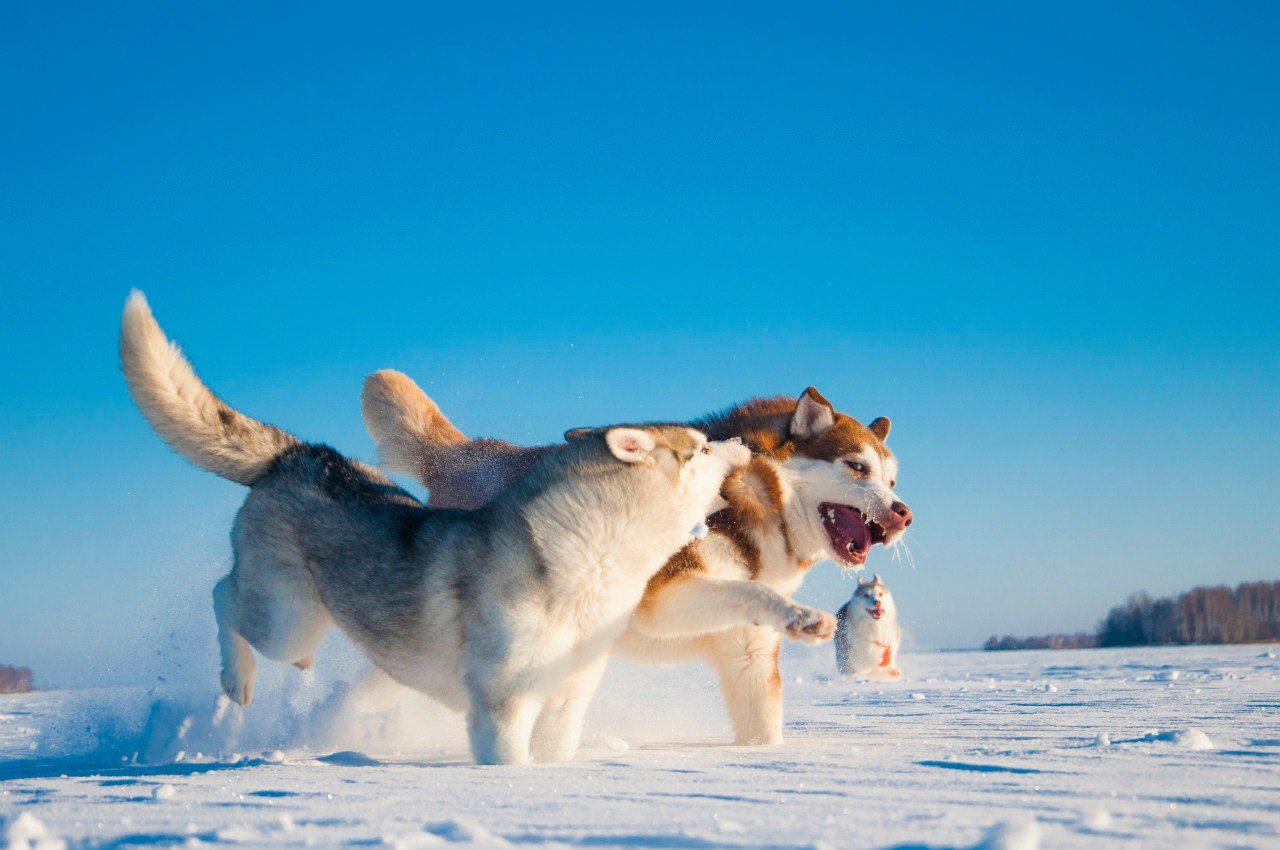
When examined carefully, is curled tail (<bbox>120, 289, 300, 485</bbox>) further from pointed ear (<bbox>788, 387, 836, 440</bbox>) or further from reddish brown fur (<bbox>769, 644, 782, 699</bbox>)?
reddish brown fur (<bbox>769, 644, 782, 699</bbox>)

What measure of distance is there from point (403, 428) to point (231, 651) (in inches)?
96.2

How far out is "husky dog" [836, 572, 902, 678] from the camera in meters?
6.22

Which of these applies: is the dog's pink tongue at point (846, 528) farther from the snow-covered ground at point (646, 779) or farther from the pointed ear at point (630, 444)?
the pointed ear at point (630, 444)

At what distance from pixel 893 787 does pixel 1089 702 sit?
6283mm

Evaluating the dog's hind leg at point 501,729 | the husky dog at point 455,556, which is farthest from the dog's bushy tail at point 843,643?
the dog's hind leg at point 501,729

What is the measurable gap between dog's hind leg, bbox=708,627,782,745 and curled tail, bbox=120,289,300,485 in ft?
9.73

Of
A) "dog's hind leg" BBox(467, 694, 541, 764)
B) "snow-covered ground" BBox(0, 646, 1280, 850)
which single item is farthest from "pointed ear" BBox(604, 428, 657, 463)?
"snow-covered ground" BBox(0, 646, 1280, 850)

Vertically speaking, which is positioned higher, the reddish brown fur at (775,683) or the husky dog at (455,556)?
the husky dog at (455,556)

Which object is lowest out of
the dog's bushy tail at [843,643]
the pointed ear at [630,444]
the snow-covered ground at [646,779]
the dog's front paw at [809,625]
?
the snow-covered ground at [646,779]

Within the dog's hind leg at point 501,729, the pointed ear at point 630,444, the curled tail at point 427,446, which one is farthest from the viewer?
the curled tail at point 427,446

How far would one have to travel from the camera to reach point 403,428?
24.8 ft

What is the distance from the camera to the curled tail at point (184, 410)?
5438mm

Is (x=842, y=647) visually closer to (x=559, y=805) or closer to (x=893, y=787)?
(x=893, y=787)

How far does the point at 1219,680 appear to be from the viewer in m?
11.1
